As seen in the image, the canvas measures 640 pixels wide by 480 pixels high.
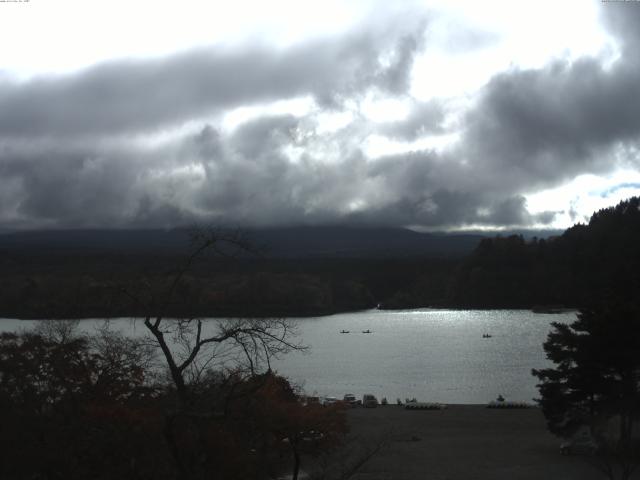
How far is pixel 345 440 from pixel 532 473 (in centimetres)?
497

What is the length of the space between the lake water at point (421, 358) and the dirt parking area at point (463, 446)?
5.48 m

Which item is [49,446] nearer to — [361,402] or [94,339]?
[94,339]

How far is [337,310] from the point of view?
122625 millimetres

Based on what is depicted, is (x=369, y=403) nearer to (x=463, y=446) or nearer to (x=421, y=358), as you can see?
(x=463, y=446)

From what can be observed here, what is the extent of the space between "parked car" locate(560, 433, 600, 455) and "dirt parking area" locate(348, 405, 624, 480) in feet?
0.89

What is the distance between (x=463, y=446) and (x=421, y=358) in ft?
125

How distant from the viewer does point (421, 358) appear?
6225 centimetres

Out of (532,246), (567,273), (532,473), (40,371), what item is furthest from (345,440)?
(532,246)

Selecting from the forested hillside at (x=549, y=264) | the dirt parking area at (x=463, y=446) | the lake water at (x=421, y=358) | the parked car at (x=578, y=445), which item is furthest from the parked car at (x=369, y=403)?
the forested hillside at (x=549, y=264)

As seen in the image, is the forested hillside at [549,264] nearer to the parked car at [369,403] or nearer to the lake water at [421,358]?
the lake water at [421,358]

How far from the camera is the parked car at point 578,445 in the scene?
21.3 m

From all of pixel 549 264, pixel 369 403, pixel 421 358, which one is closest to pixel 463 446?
pixel 369 403

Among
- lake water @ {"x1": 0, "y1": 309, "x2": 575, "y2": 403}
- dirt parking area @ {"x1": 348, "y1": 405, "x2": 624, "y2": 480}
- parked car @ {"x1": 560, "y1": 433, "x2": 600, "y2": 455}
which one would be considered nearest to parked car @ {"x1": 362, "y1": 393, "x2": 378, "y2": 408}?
dirt parking area @ {"x1": 348, "y1": 405, "x2": 624, "y2": 480}

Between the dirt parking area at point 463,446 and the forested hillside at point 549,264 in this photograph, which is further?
the forested hillside at point 549,264
